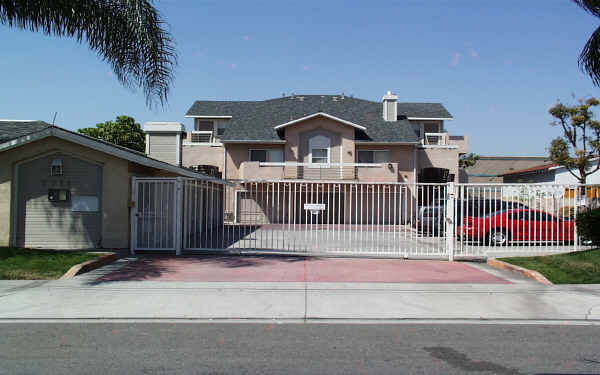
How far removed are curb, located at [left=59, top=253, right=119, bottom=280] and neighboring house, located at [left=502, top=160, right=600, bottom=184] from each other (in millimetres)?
27217

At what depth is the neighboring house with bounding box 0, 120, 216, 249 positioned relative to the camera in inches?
531

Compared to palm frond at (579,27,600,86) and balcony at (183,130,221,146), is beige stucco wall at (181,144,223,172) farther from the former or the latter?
palm frond at (579,27,600,86)

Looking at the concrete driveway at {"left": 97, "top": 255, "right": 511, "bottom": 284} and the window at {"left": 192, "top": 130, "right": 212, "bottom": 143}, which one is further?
the window at {"left": 192, "top": 130, "right": 212, "bottom": 143}

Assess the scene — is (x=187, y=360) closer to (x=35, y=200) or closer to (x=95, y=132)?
(x=35, y=200)

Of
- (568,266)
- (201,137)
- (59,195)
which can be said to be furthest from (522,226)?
(201,137)

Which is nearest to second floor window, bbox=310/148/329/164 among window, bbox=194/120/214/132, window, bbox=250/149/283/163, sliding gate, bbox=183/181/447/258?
window, bbox=250/149/283/163

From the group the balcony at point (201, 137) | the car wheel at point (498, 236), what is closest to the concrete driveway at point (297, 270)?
the car wheel at point (498, 236)

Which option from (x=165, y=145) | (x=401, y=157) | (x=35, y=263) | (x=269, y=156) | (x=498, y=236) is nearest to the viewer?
(x=35, y=263)

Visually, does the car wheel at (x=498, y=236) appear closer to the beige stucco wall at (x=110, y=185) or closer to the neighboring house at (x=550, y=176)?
the beige stucco wall at (x=110, y=185)

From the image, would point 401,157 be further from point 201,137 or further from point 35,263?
point 35,263

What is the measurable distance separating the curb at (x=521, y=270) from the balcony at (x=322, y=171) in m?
14.8

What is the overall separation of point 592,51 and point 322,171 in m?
16.5

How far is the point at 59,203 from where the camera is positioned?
13633mm

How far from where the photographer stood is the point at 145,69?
12.8m
